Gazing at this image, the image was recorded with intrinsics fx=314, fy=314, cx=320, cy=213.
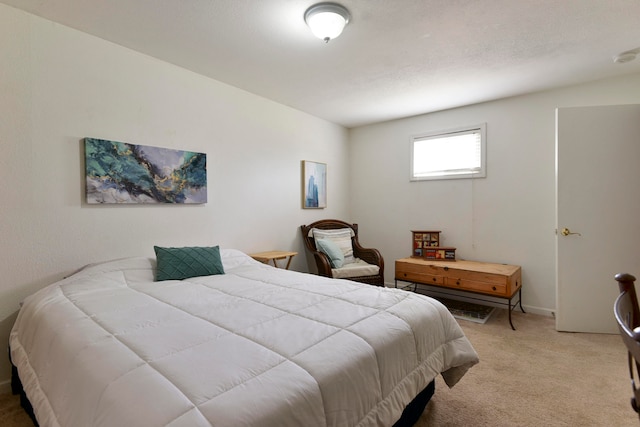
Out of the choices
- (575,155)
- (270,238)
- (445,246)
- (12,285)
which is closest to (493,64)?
(575,155)

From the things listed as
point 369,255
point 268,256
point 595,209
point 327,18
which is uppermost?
point 327,18

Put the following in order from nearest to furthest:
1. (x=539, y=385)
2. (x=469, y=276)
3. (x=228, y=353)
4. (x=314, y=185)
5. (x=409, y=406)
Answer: (x=228, y=353) < (x=409, y=406) < (x=539, y=385) < (x=469, y=276) < (x=314, y=185)

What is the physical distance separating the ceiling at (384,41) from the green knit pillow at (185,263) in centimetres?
164

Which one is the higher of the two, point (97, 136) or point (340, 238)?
point (97, 136)

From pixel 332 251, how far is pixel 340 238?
14.9 inches

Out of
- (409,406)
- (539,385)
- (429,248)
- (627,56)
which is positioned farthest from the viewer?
(429,248)

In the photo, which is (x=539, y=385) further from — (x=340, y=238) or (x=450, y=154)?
(x=450, y=154)

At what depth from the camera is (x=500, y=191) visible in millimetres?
3676

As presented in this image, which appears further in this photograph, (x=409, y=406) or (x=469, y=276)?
(x=469, y=276)

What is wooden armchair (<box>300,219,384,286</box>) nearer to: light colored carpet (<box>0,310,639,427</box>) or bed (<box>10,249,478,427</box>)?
light colored carpet (<box>0,310,639,427</box>)

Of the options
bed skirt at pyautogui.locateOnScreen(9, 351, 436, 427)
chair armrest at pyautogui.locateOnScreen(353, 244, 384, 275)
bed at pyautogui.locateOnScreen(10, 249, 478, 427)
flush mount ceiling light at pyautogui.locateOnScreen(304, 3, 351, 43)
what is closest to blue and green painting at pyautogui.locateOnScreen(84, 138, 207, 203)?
bed at pyautogui.locateOnScreen(10, 249, 478, 427)

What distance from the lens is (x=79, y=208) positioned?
2322 millimetres

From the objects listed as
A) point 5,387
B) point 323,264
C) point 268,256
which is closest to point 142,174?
A: point 268,256

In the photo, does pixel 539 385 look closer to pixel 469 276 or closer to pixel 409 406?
pixel 409 406
